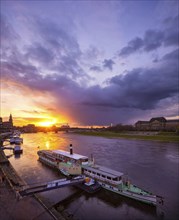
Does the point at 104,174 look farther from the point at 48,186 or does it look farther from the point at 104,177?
the point at 48,186

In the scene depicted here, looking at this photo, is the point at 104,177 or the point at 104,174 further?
the point at 104,177

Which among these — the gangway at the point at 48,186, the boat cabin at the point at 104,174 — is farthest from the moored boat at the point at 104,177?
the gangway at the point at 48,186

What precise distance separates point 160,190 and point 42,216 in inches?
879

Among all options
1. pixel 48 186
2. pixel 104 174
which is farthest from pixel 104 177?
pixel 48 186

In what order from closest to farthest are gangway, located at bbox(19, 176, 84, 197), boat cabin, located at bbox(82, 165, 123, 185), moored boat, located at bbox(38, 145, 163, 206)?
gangway, located at bbox(19, 176, 84, 197) → moored boat, located at bbox(38, 145, 163, 206) → boat cabin, located at bbox(82, 165, 123, 185)

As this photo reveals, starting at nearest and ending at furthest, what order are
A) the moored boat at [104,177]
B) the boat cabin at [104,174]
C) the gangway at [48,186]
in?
the gangway at [48,186]
the moored boat at [104,177]
the boat cabin at [104,174]

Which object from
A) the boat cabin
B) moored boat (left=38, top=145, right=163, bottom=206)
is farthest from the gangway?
the boat cabin

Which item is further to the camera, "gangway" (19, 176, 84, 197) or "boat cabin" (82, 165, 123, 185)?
"boat cabin" (82, 165, 123, 185)

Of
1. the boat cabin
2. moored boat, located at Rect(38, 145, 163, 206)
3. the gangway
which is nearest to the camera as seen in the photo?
the gangway

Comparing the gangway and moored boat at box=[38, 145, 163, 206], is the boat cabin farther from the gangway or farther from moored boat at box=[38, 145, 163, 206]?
the gangway

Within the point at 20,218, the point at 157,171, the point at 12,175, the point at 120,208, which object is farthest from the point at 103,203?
the point at 157,171

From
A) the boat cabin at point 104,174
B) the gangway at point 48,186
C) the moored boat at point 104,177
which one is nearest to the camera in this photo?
the gangway at point 48,186

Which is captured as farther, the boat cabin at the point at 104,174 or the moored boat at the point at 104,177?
the boat cabin at the point at 104,174

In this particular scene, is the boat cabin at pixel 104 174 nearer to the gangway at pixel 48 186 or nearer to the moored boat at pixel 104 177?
the moored boat at pixel 104 177
